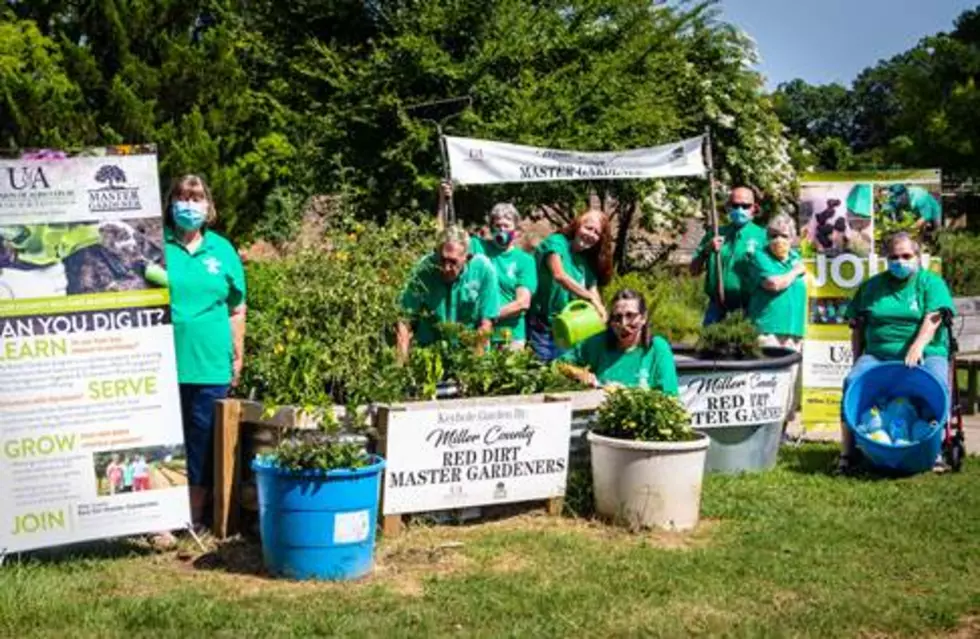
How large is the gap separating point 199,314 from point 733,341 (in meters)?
4.02

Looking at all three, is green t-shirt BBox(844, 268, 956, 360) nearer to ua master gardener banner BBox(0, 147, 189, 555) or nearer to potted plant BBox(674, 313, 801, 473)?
potted plant BBox(674, 313, 801, 473)

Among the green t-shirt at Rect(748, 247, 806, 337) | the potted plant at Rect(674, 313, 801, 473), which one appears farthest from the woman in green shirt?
the potted plant at Rect(674, 313, 801, 473)

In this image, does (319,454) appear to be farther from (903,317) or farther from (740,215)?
(740,215)

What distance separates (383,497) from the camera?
6.87 meters

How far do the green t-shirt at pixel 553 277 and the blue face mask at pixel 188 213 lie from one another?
2.87 meters

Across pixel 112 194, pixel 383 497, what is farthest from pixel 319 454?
pixel 112 194

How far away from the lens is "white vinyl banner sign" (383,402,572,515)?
6.89m

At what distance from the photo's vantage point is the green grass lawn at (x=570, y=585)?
5355 millimetres

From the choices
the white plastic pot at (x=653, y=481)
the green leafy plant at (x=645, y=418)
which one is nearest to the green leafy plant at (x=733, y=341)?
the green leafy plant at (x=645, y=418)

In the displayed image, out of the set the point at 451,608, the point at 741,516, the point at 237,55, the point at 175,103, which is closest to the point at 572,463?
the point at 741,516

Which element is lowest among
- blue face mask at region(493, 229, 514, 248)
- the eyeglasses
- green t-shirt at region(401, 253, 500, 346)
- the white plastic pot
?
the white plastic pot

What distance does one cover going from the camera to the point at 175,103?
73.4 ft

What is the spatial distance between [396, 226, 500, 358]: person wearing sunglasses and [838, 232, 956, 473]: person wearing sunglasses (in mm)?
2816

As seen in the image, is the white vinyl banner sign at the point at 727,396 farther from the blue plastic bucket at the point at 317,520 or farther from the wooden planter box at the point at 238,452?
the blue plastic bucket at the point at 317,520
